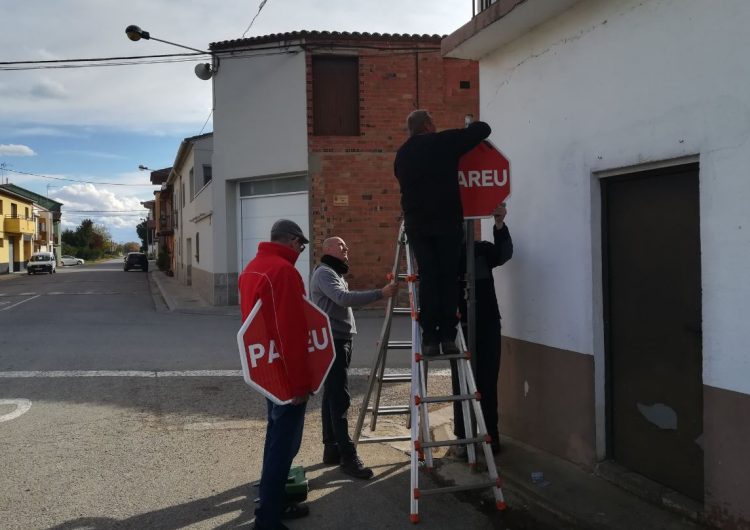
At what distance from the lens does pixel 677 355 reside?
3898 mm

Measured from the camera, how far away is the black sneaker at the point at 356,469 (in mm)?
4656

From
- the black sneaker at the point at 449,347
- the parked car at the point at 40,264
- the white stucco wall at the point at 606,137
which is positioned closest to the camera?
the white stucco wall at the point at 606,137

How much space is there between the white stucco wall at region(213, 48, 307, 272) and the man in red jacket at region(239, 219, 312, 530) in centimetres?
1221

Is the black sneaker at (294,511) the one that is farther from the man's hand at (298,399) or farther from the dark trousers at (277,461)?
the man's hand at (298,399)

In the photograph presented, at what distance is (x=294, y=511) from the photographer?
401 cm

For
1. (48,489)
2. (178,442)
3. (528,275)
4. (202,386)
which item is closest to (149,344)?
(202,386)

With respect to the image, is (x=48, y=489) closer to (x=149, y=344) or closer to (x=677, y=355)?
(x=677, y=355)

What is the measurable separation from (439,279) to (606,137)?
1496mm

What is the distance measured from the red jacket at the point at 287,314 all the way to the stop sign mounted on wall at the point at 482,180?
56.2 inches

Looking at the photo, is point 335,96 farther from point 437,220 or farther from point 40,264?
point 40,264

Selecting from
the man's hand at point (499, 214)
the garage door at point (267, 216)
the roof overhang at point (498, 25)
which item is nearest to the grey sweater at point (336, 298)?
the man's hand at point (499, 214)

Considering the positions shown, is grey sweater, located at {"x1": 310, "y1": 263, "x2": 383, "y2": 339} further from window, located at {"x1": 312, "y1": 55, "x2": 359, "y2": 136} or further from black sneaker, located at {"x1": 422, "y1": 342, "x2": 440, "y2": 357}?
window, located at {"x1": 312, "y1": 55, "x2": 359, "y2": 136}

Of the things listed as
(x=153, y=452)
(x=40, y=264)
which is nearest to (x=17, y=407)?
(x=153, y=452)

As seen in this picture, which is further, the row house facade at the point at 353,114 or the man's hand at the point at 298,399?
the row house facade at the point at 353,114
